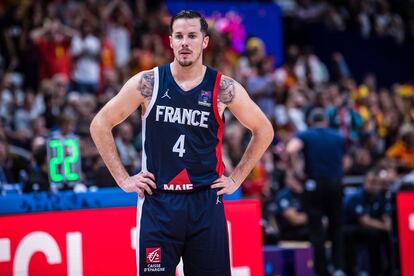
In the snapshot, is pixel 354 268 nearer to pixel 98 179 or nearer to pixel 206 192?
pixel 98 179

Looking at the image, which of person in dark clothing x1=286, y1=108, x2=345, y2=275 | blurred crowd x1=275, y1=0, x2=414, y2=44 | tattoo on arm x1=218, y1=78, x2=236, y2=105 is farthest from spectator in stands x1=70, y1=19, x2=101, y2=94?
Answer: tattoo on arm x1=218, y1=78, x2=236, y2=105

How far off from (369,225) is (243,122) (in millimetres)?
6929

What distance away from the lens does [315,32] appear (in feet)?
72.8

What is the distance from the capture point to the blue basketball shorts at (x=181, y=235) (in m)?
6.04

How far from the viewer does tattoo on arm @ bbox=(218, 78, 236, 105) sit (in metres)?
6.28

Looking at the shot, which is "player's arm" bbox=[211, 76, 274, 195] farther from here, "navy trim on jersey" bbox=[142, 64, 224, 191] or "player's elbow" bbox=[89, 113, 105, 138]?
"player's elbow" bbox=[89, 113, 105, 138]

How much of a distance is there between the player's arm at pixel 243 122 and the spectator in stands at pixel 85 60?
914cm

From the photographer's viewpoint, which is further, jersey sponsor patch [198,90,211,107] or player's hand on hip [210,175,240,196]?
player's hand on hip [210,175,240,196]

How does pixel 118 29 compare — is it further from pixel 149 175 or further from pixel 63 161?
pixel 149 175

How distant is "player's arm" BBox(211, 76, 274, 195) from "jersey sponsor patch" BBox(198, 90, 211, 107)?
10cm

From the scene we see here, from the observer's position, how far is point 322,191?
11906 mm

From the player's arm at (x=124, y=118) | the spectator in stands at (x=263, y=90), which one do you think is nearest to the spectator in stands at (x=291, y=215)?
the spectator in stands at (x=263, y=90)

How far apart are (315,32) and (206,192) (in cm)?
1649

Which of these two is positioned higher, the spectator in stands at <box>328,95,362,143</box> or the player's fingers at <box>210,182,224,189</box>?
the spectator in stands at <box>328,95,362,143</box>
